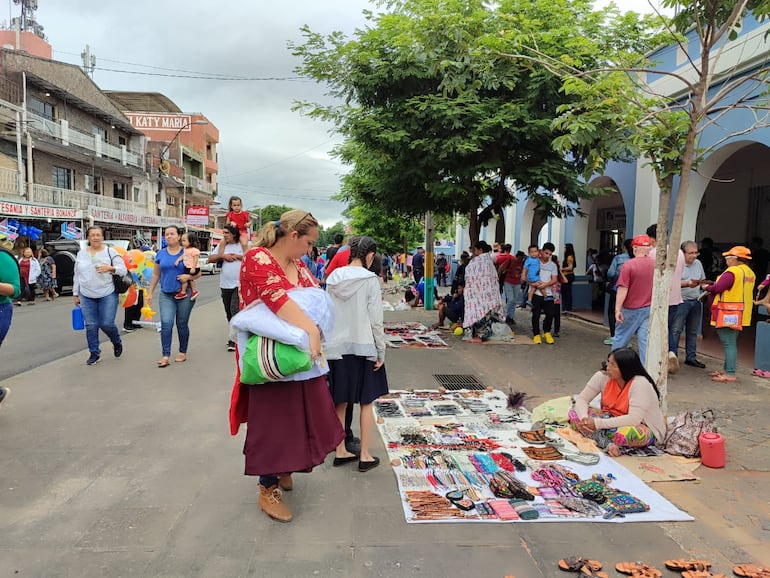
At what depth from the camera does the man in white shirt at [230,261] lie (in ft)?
23.9

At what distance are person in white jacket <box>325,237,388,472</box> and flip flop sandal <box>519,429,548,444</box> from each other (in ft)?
4.30

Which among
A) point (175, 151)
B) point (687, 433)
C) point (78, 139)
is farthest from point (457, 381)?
point (175, 151)

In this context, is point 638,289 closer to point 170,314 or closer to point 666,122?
point 666,122

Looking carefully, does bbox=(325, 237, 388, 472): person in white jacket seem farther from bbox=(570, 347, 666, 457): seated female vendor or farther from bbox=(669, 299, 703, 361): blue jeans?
bbox=(669, 299, 703, 361): blue jeans

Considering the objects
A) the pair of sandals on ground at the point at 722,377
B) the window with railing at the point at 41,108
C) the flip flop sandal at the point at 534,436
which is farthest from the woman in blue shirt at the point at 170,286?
the window with railing at the point at 41,108

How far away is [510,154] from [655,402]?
18.3 ft

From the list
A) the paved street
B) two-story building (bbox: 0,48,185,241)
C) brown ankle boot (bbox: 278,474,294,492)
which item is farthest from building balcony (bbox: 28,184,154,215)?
brown ankle boot (bbox: 278,474,294,492)

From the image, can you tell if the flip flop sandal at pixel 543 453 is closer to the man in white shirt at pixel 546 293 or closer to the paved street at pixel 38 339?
the man in white shirt at pixel 546 293

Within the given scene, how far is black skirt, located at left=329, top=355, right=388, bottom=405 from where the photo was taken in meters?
3.83

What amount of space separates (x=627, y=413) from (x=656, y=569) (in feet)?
5.52

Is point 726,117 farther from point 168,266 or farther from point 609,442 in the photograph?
point 168,266

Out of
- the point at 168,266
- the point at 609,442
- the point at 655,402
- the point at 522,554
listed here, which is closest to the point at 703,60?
the point at 655,402

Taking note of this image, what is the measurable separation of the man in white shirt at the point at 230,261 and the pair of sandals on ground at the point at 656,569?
18.5 ft

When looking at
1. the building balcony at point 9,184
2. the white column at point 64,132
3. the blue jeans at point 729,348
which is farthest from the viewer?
the white column at point 64,132
